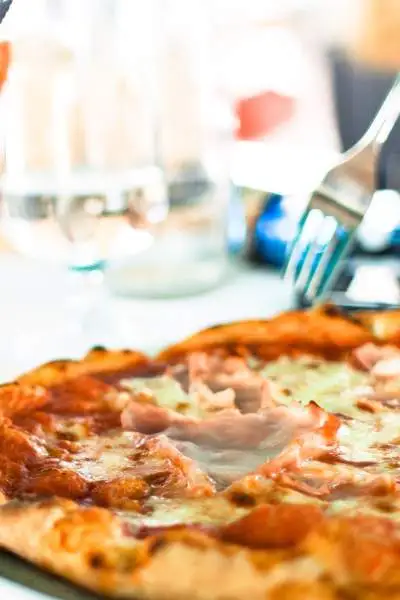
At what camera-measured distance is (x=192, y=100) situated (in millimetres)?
1756

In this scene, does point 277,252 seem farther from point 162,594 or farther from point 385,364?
point 162,594

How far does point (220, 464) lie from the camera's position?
0.62 meters

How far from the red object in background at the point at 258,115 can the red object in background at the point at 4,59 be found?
0.83m

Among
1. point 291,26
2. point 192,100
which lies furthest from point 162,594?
point 291,26

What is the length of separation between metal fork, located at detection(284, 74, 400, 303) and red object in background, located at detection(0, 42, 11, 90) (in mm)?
365

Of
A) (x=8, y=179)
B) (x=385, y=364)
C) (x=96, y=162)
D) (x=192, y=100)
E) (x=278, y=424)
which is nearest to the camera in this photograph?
(x=278, y=424)

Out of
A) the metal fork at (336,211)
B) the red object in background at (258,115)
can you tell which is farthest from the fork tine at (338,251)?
the red object in background at (258,115)

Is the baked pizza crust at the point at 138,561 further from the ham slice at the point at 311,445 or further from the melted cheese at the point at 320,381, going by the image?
the melted cheese at the point at 320,381

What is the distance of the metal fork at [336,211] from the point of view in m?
1.04

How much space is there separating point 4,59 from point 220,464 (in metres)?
0.41

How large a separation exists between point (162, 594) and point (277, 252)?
3.22 ft

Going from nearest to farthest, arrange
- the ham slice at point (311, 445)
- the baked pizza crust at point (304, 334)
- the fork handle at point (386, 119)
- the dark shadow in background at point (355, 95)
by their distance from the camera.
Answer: the ham slice at point (311, 445) < the baked pizza crust at point (304, 334) < the fork handle at point (386, 119) < the dark shadow in background at point (355, 95)

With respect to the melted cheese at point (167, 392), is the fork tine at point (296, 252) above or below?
above

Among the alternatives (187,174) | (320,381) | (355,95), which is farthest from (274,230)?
(355,95)
